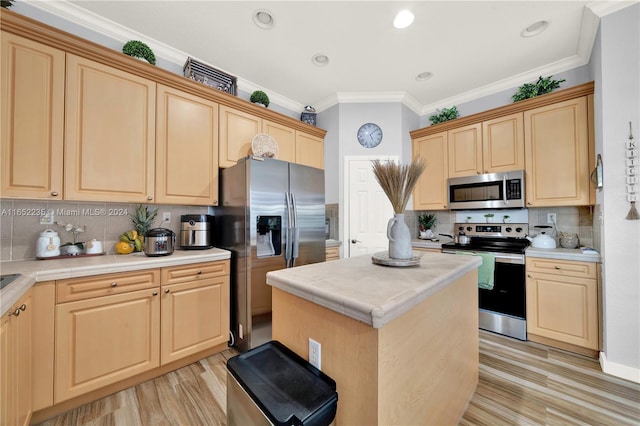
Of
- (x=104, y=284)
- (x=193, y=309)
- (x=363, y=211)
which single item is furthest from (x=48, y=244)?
(x=363, y=211)

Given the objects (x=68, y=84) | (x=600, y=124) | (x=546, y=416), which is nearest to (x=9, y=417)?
(x=68, y=84)

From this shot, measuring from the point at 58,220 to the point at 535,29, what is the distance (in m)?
4.49

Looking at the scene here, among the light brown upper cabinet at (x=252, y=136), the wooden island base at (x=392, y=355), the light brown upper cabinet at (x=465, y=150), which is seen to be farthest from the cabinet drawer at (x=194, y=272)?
the light brown upper cabinet at (x=465, y=150)

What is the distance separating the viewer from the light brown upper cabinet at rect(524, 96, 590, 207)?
2391 millimetres

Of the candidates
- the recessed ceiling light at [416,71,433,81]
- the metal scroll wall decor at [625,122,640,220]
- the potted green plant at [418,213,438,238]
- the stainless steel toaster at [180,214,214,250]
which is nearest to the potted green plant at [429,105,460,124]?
the recessed ceiling light at [416,71,433,81]

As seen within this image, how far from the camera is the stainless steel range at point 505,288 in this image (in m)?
2.47

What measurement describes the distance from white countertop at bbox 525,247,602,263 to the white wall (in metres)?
0.19

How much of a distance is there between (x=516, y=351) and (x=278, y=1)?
374 cm

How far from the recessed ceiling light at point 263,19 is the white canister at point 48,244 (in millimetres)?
2364

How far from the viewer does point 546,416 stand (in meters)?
1.52

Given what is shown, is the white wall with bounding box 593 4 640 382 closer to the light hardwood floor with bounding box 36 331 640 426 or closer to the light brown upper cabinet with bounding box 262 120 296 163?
the light hardwood floor with bounding box 36 331 640 426

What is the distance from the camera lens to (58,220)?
1.94m

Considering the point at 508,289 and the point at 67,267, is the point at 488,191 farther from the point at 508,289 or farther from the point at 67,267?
the point at 67,267

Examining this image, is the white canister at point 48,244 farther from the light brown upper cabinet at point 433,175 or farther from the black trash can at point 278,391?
the light brown upper cabinet at point 433,175
